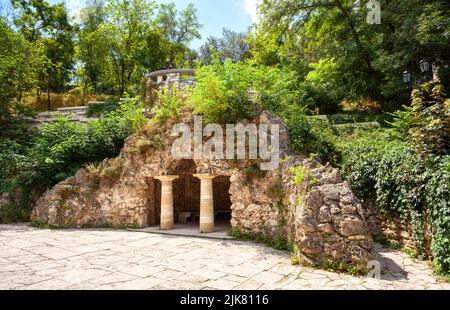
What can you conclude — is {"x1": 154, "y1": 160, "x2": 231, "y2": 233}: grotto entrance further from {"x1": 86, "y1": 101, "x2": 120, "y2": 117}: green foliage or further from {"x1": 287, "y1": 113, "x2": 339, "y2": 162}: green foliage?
{"x1": 86, "y1": 101, "x2": 120, "y2": 117}: green foliage

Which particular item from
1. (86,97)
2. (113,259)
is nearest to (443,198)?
(113,259)

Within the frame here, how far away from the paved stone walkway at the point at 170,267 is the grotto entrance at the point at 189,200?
1.32 m

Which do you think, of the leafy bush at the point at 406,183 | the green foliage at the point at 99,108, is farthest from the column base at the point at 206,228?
the green foliage at the point at 99,108

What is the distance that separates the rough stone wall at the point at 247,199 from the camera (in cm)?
578

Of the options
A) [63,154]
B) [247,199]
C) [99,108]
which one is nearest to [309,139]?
[247,199]

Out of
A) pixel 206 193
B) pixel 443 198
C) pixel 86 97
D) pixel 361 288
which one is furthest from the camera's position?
pixel 86 97

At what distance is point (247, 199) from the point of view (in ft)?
28.2

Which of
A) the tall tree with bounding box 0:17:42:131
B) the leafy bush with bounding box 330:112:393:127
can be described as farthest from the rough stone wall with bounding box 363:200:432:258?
the tall tree with bounding box 0:17:42:131

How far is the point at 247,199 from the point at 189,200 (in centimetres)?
506

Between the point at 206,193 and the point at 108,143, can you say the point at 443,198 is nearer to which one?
the point at 206,193

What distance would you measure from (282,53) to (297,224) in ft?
54.5

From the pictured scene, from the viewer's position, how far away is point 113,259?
658 centimetres

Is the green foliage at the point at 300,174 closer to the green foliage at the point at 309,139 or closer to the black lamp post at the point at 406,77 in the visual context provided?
the green foliage at the point at 309,139

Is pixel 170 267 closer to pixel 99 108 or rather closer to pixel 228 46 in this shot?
pixel 99 108
